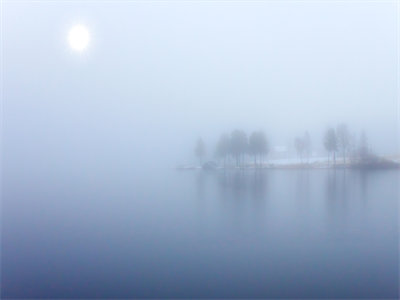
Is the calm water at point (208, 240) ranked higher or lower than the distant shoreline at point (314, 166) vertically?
lower

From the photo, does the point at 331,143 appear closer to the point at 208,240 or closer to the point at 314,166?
the point at 314,166

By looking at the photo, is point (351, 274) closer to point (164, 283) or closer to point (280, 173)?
point (164, 283)

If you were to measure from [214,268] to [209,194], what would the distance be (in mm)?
5021

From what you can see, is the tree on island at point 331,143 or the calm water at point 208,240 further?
the tree on island at point 331,143

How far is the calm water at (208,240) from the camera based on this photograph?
4266 millimetres

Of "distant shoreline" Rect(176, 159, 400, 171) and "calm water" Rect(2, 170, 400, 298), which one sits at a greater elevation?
"distant shoreline" Rect(176, 159, 400, 171)

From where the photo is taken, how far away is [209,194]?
980 centimetres

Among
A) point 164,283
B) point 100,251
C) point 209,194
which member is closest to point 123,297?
point 164,283

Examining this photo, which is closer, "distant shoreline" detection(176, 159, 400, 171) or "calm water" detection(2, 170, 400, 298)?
"calm water" detection(2, 170, 400, 298)

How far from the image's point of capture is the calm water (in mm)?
4266

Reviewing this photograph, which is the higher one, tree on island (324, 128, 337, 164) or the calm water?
tree on island (324, 128, 337, 164)

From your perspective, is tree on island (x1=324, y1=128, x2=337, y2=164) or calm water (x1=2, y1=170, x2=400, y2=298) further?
tree on island (x1=324, y1=128, x2=337, y2=164)

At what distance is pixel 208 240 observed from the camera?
19.3ft

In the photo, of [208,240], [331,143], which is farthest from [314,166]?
[208,240]
